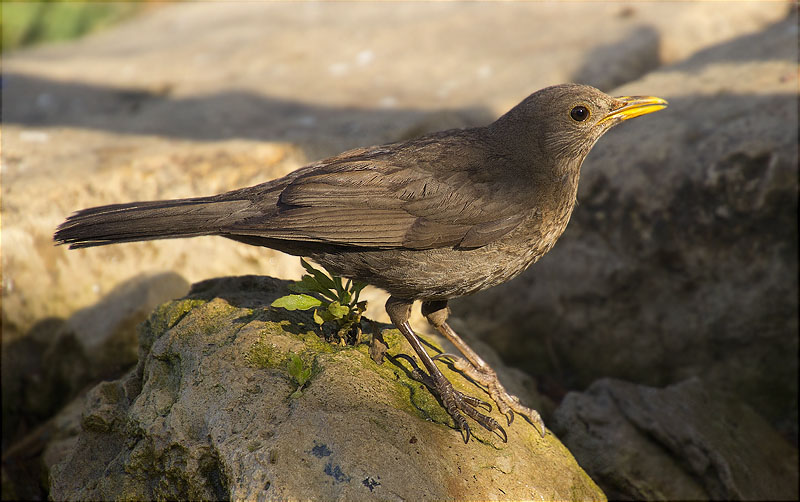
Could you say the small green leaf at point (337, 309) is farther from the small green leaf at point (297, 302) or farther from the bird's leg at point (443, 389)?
the bird's leg at point (443, 389)

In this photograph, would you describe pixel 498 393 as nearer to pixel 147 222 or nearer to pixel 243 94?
pixel 147 222

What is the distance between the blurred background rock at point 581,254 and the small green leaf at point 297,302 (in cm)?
156

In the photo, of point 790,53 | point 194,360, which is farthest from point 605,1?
point 194,360

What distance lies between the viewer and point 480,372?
410 centimetres

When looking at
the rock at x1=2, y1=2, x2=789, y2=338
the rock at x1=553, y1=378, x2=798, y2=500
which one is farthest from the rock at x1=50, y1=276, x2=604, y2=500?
the rock at x1=2, y1=2, x2=789, y2=338

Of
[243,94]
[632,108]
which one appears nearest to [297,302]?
[632,108]

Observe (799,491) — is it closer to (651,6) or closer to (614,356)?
(614,356)

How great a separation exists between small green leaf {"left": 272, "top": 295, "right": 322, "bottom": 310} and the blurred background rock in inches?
61.5

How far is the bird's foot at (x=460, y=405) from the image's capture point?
3.56 metres

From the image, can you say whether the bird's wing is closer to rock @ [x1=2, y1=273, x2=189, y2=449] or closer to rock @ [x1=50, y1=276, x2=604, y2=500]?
rock @ [x1=50, y1=276, x2=604, y2=500]

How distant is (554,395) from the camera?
18.8 feet

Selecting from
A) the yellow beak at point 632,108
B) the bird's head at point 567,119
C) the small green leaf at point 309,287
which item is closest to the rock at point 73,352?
the small green leaf at point 309,287

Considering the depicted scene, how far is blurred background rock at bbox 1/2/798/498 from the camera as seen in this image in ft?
17.1

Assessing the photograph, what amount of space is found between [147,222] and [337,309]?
103 cm
